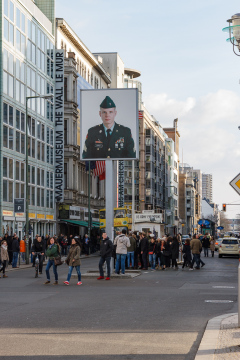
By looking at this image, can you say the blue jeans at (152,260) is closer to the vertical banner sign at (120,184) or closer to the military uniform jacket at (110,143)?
the military uniform jacket at (110,143)

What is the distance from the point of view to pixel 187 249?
113 feet

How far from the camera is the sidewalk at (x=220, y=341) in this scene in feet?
29.5

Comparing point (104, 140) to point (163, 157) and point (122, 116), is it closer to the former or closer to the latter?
point (122, 116)

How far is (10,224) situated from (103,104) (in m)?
23.0

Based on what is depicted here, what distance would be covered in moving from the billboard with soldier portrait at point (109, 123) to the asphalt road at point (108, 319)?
7859mm

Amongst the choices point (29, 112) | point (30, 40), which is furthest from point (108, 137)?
point (30, 40)

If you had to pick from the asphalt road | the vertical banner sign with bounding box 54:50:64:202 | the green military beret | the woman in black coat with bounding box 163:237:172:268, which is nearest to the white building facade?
the vertical banner sign with bounding box 54:50:64:202

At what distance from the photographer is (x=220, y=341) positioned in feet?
33.7

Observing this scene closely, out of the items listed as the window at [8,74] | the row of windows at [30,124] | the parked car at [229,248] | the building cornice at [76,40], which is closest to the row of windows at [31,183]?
the row of windows at [30,124]

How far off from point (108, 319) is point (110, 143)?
56.1 ft

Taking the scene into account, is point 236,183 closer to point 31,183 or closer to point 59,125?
point 31,183

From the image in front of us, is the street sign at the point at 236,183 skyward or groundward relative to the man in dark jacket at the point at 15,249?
skyward

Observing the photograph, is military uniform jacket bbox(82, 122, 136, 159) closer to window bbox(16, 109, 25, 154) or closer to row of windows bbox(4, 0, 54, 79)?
row of windows bbox(4, 0, 54, 79)

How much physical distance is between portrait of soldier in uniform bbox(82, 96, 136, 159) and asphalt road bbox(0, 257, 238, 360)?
777 cm
